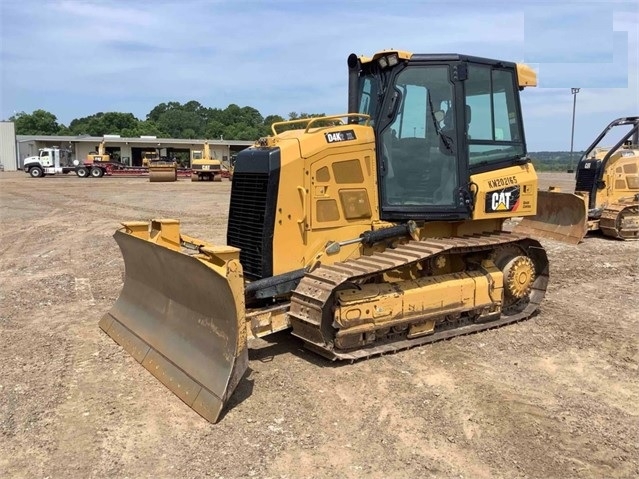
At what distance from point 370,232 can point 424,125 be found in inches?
52.2

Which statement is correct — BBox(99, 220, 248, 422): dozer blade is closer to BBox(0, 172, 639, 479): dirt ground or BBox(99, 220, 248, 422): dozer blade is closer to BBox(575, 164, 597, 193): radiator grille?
BBox(0, 172, 639, 479): dirt ground

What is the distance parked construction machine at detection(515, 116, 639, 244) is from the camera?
13031 millimetres

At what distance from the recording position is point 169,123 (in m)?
Answer: 122

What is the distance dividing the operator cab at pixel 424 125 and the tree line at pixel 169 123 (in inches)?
2871

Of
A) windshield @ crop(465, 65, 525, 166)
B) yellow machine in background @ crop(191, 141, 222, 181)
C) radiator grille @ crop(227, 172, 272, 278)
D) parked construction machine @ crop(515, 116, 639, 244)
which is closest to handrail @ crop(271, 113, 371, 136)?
radiator grille @ crop(227, 172, 272, 278)

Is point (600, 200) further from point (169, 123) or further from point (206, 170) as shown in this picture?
point (169, 123)

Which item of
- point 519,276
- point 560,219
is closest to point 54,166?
point 560,219

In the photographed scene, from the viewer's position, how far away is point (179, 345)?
17.5 ft

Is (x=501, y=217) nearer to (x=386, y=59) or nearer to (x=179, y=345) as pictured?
(x=386, y=59)

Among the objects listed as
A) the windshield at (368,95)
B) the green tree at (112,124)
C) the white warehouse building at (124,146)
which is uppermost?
the green tree at (112,124)

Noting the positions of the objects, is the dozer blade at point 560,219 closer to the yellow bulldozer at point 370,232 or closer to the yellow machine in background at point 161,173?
the yellow bulldozer at point 370,232

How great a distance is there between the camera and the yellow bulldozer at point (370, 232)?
5543mm

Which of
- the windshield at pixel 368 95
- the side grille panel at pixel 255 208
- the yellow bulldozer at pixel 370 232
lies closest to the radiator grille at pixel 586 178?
the yellow bulldozer at pixel 370 232

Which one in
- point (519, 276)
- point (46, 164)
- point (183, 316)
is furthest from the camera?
point (46, 164)
